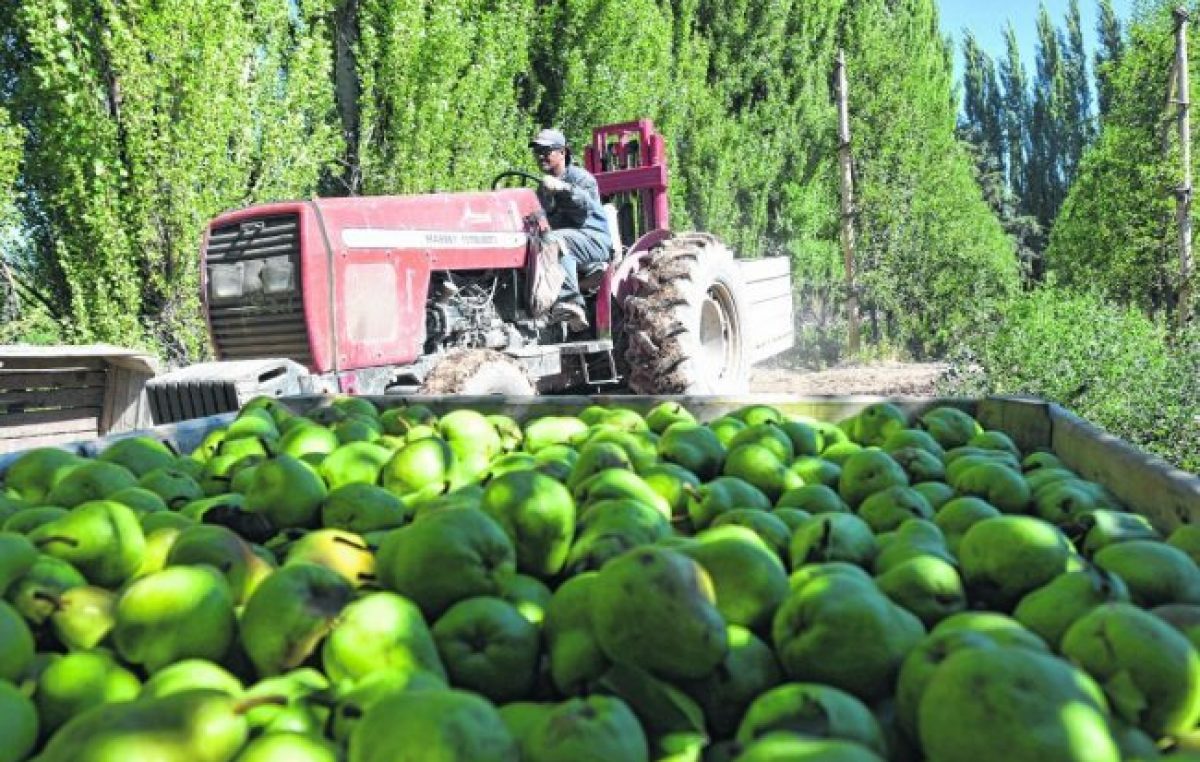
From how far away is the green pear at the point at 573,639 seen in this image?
152 cm

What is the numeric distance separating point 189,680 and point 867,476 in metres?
1.65

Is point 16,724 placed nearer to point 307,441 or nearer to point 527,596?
point 527,596

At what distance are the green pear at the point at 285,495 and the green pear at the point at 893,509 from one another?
1.29 m

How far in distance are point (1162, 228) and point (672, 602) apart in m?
20.4

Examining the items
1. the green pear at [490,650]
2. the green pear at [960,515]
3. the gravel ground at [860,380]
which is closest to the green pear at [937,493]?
the green pear at [960,515]

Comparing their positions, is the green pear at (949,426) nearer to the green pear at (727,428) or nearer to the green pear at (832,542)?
the green pear at (727,428)

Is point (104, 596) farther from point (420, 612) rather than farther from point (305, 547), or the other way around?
point (420, 612)

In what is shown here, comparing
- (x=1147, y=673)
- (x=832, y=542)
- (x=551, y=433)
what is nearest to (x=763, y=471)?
(x=832, y=542)

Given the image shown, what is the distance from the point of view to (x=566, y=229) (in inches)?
290

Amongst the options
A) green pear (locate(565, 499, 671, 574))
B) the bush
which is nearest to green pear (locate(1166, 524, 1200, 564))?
green pear (locate(565, 499, 671, 574))

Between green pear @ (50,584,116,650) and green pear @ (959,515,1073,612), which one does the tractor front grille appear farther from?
green pear @ (959,515,1073,612)

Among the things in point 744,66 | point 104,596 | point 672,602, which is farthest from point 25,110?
point 744,66

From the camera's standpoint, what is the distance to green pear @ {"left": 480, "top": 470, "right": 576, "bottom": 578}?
1959 millimetres

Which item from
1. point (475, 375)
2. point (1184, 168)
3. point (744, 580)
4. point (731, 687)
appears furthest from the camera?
point (1184, 168)
